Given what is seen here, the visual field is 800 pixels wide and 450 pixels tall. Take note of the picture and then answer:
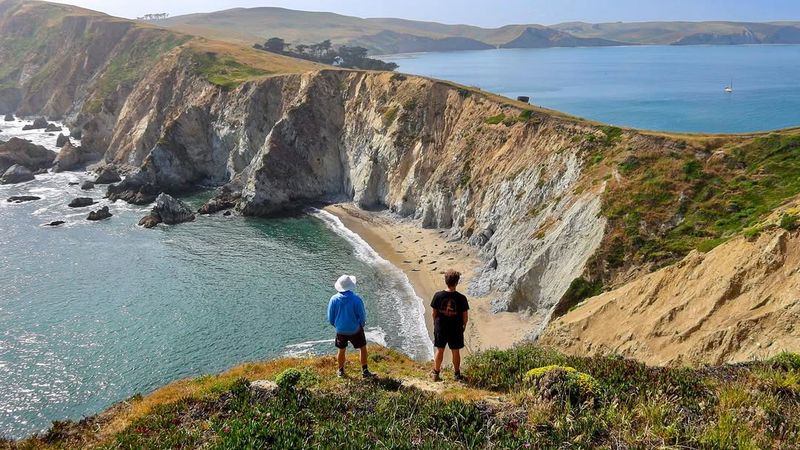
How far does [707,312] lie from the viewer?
72.8ft

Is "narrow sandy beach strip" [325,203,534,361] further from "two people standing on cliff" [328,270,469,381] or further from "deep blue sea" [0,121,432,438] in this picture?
"two people standing on cliff" [328,270,469,381]

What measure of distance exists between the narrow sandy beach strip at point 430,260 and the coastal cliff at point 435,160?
151cm

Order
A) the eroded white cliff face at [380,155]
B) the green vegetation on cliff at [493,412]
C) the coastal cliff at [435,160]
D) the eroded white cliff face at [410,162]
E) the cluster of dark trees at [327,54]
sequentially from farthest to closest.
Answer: the cluster of dark trees at [327,54] → the eroded white cliff face at [380,155] → the eroded white cliff face at [410,162] → the coastal cliff at [435,160] → the green vegetation on cliff at [493,412]

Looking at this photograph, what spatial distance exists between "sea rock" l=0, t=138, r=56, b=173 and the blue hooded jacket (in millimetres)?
93727

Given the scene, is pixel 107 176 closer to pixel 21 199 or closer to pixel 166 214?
pixel 21 199

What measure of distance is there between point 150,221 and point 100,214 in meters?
7.87

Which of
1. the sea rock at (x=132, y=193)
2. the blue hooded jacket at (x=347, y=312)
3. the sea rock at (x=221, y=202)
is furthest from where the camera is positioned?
the sea rock at (x=132, y=193)

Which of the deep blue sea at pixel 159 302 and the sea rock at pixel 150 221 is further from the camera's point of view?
the sea rock at pixel 150 221

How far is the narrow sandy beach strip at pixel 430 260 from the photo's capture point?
3616 centimetres

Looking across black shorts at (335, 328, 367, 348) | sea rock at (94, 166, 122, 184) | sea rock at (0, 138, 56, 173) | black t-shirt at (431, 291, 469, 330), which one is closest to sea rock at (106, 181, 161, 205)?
sea rock at (94, 166, 122, 184)

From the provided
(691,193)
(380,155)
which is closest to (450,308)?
(691,193)

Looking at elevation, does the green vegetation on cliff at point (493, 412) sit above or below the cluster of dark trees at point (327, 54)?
below

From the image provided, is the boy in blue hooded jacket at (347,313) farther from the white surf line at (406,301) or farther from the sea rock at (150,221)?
the sea rock at (150,221)

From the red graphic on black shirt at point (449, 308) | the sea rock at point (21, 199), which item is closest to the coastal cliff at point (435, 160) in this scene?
the sea rock at point (21, 199)
